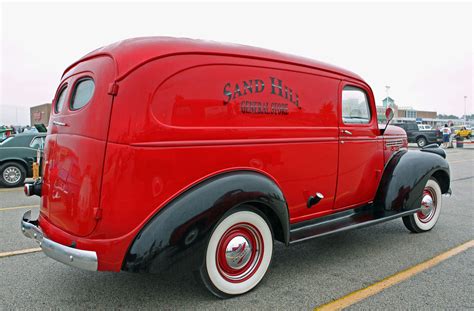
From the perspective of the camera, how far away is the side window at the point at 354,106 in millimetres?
4293

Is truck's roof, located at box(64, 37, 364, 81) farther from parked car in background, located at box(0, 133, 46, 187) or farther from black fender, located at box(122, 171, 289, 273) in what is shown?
parked car in background, located at box(0, 133, 46, 187)

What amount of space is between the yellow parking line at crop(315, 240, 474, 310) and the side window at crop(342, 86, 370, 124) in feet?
5.62

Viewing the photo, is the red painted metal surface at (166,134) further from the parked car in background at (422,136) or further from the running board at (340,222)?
the parked car in background at (422,136)

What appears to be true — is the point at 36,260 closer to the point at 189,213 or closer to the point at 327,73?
the point at 189,213

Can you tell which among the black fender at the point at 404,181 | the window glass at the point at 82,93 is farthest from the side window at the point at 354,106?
the window glass at the point at 82,93

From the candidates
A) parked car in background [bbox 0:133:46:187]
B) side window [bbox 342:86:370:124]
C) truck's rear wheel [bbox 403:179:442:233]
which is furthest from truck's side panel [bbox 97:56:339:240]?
parked car in background [bbox 0:133:46:187]

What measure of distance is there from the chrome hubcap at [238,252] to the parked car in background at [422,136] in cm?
2438

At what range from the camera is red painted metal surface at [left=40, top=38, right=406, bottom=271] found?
271 centimetres

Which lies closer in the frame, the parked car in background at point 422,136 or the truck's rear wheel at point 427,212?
the truck's rear wheel at point 427,212

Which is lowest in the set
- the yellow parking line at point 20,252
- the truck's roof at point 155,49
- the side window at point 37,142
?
the yellow parking line at point 20,252

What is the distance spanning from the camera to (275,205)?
323 cm

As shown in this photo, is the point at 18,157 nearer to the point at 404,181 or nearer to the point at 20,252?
the point at 20,252

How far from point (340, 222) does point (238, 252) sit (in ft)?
4.77

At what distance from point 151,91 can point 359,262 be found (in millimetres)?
2810
